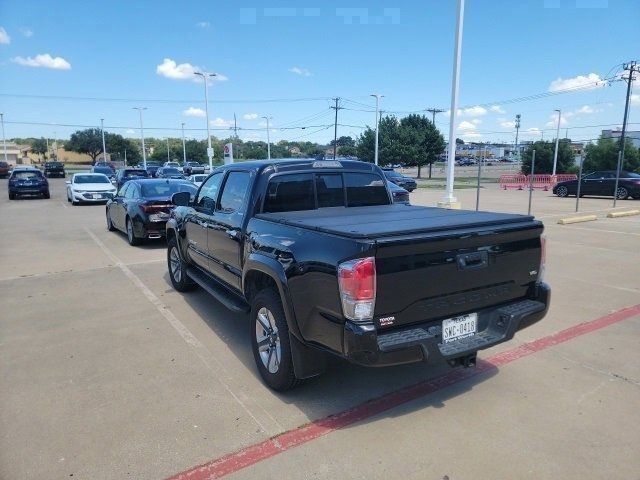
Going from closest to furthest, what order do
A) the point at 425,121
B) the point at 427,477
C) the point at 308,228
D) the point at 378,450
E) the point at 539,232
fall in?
the point at 427,477
the point at 378,450
the point at 308,228
the point at 539,232
the point at 425,121

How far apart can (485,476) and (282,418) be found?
55.3 inches

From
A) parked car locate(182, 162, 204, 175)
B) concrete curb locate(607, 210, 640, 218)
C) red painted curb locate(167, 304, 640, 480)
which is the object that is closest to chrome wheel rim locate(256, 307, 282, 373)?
red painted curb locate(167, 304, 640, 480)

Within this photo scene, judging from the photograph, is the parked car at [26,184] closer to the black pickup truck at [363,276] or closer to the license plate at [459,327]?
the black pickup truck at [363,276]

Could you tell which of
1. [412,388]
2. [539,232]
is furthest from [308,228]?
[539,232]

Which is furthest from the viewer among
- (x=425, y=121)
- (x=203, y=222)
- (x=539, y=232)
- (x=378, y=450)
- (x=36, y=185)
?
(x=425, y=121)

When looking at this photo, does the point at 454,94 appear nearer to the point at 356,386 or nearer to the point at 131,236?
the point at 131,236

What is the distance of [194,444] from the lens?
3.01 meters

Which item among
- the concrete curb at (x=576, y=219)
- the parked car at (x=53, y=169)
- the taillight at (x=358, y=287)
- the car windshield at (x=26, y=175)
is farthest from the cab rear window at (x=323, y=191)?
the parked car at (x=53, y=169)

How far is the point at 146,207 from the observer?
990 centimetres

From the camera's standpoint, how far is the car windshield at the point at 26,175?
78.5 ft

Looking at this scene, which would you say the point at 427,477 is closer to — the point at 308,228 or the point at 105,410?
the point at 308,228

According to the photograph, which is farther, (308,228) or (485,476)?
(308,228)

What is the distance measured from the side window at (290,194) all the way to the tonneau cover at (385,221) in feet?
0.38

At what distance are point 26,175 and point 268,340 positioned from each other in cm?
2579
